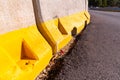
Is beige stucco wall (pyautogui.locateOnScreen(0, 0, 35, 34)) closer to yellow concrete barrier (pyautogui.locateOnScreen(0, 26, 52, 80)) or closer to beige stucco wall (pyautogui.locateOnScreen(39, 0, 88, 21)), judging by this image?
yellow concrete barrier (pyautogui.locateOnScreen(0, 26, 52, 80))

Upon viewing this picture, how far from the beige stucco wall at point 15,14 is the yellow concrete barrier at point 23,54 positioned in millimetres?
101

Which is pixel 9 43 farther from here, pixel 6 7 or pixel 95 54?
pixel 95 54

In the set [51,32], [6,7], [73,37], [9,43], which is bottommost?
[73,37]

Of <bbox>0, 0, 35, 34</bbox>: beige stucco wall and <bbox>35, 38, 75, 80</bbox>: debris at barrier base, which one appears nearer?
<bbox>0, 0, 35, 34</bbox>: beige stucco wall

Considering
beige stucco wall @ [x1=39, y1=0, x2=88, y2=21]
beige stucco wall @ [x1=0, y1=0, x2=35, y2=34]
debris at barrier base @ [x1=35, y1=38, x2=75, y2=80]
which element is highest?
beige stucco wall @ [x1=0, y1=0, x2=35, y2=34]

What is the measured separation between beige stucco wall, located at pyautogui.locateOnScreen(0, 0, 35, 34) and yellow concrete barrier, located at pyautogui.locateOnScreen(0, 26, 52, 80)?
0.10 meters

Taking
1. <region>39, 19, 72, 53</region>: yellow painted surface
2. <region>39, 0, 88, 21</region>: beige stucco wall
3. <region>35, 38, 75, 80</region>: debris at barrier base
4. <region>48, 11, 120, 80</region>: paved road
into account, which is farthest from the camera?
<region>39, 0, 88, 21</region>: beige stucco wall

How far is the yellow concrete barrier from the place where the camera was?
3531 millimetres

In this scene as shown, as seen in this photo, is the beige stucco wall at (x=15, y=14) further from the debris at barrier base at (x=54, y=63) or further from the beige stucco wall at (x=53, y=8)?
the debris at barrier base at (x=54, y=63)

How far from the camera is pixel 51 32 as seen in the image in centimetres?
577

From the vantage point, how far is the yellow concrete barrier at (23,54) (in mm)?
3531

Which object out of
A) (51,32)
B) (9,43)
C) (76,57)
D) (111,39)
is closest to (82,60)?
(76,57)

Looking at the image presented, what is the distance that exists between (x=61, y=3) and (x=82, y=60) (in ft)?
10.2

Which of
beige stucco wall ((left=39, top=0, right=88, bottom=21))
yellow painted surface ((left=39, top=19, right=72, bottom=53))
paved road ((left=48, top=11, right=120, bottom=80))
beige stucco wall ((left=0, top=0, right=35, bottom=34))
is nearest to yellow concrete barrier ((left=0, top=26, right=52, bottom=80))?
beige stucco wall ((left=0, top=0, right=35, bottom=34))
